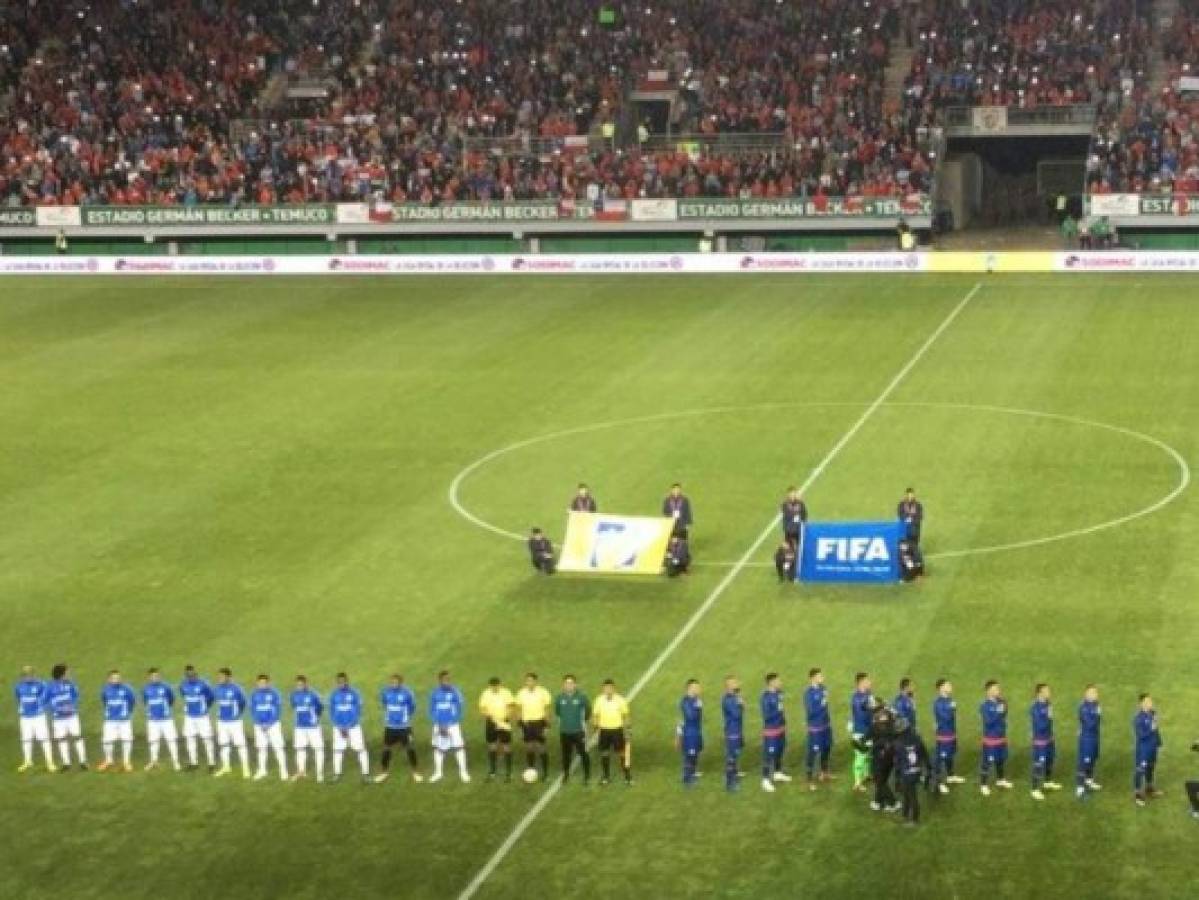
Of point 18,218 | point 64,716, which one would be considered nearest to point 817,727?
point 64,716

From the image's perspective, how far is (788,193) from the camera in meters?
61.4

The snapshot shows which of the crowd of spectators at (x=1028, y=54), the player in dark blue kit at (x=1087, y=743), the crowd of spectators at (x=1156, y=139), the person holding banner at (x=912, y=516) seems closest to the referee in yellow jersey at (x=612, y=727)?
the player in dark blue kit at (x=1087, y=743)

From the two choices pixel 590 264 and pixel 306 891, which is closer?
pixel 306 891

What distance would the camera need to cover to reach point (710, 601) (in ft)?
85.1

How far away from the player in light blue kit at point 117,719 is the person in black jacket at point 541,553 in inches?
293

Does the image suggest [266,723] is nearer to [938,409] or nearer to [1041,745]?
[1041,745]

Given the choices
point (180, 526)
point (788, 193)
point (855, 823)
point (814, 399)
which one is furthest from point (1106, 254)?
point (855, 823)

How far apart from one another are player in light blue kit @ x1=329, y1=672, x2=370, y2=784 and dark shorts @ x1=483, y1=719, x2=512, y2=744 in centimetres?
136

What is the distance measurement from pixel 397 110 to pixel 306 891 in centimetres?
5354

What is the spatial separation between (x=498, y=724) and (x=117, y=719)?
13.9 ft

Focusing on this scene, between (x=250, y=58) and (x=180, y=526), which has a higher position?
(x=250, y=58)

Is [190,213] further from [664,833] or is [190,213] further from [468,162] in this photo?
[664,833]

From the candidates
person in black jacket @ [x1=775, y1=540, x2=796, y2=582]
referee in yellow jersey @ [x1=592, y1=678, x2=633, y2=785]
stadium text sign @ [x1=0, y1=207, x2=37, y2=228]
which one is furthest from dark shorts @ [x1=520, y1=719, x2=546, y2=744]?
→ stadium text sign @ [x1=0, y1=207, x2=37, y2=228]

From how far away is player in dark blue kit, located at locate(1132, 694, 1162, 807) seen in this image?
18922 mm
